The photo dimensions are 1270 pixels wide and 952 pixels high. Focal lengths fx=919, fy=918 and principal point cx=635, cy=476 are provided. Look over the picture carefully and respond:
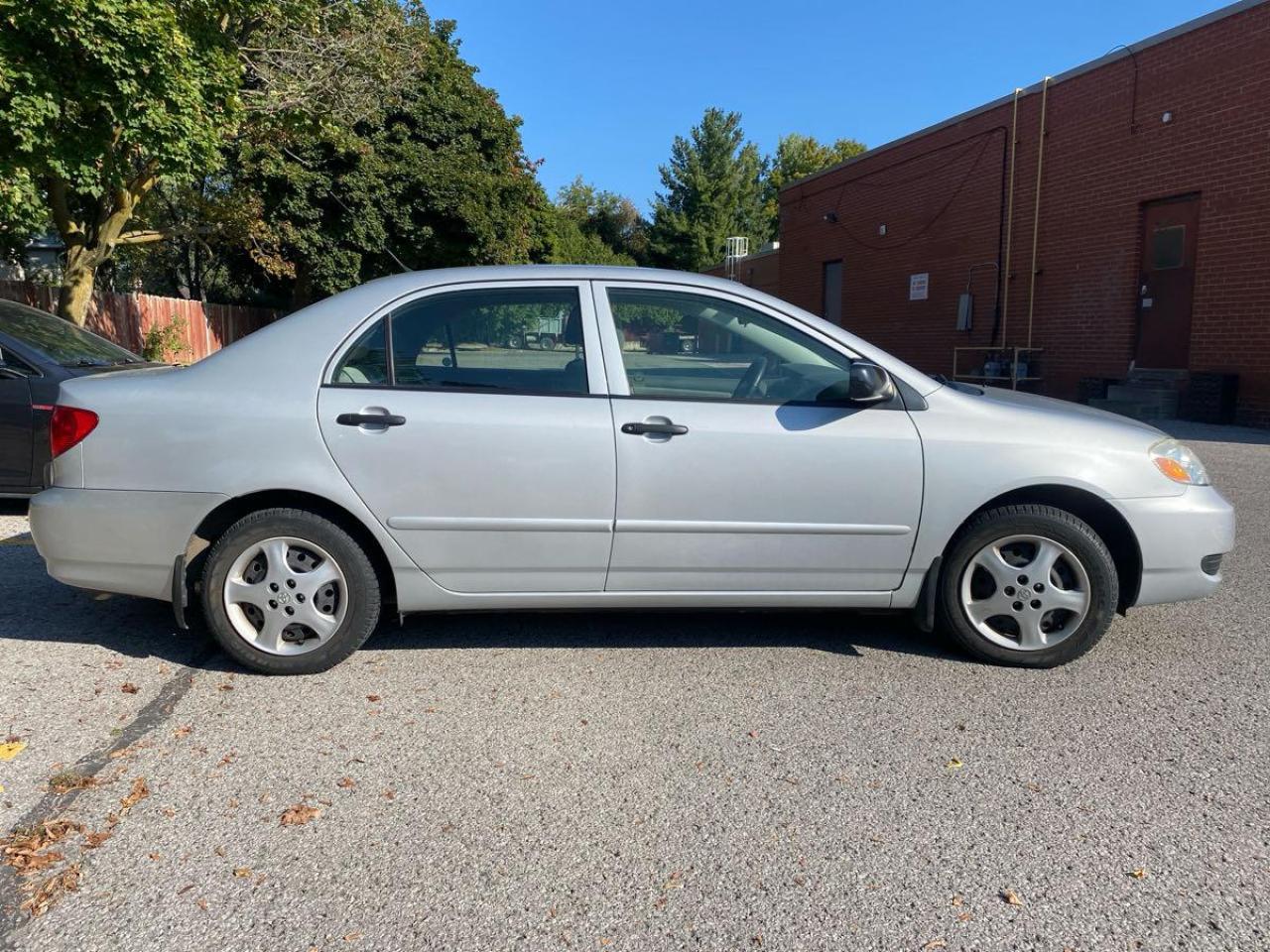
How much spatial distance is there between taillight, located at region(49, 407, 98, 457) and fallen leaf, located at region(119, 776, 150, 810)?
1.53 meters

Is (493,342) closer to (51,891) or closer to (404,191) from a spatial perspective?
(51,891)

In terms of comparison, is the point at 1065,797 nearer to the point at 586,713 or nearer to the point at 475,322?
the point at 586,713

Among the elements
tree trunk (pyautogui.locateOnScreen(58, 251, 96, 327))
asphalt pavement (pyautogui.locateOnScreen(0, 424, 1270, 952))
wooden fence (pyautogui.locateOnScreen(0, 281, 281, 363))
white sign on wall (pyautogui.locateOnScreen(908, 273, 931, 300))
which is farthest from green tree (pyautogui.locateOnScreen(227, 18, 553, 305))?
asphalt pavement (pyautogui.locateOnScreen(0, 424, 1270, 952))

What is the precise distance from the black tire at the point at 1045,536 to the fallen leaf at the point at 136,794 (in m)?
3.16

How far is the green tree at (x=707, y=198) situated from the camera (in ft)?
217

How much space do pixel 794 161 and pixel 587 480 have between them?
7710 cm

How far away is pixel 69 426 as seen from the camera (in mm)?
3812

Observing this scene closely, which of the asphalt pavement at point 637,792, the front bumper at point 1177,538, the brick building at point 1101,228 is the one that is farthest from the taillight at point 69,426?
the brick building at point 1101,228

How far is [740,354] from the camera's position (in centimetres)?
406

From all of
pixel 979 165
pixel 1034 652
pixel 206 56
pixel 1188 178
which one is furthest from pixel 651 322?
pixel 979 165

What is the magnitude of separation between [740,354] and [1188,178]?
46.1ft

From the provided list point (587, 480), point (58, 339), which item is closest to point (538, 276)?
point (587, 480)

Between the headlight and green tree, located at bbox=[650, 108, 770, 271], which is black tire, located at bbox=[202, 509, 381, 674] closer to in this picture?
the headlight

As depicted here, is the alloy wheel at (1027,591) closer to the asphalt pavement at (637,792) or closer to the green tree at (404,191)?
the asphalt pavement at (637,792)
